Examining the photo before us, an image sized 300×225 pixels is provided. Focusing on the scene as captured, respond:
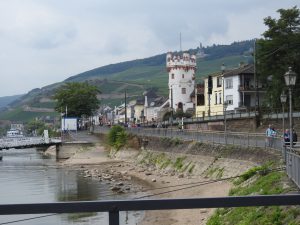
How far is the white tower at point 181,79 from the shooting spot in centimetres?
12538

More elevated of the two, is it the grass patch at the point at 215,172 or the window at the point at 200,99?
the window at the point at 200,99

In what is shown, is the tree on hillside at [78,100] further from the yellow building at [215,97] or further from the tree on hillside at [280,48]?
the tree on hillside at [280,48]

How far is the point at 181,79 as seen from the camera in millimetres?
127750

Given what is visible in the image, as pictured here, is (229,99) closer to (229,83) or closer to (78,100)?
(229,83)

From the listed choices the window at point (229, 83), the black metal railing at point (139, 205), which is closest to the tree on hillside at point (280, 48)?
the window at point (229, 83)

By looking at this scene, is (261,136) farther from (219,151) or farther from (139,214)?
(139,214)

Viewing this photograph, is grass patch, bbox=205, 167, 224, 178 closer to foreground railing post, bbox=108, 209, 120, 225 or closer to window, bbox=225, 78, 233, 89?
foreground railing post, bbox=108, 209, 120, 225

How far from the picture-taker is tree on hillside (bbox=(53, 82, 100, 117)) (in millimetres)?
133875

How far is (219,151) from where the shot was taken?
153 ft

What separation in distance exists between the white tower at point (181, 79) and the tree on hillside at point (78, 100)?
21.0m

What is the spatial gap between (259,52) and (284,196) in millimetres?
63407

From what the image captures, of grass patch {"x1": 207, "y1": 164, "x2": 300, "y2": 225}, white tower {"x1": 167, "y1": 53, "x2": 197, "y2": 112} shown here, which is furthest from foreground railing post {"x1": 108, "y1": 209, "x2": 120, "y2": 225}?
white tower {"x1": 167, "y1": 53, "x2": 197, "y2": 112}

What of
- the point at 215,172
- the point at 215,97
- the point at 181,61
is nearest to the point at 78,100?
the point at 181,61

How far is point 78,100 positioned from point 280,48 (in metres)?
78.5
